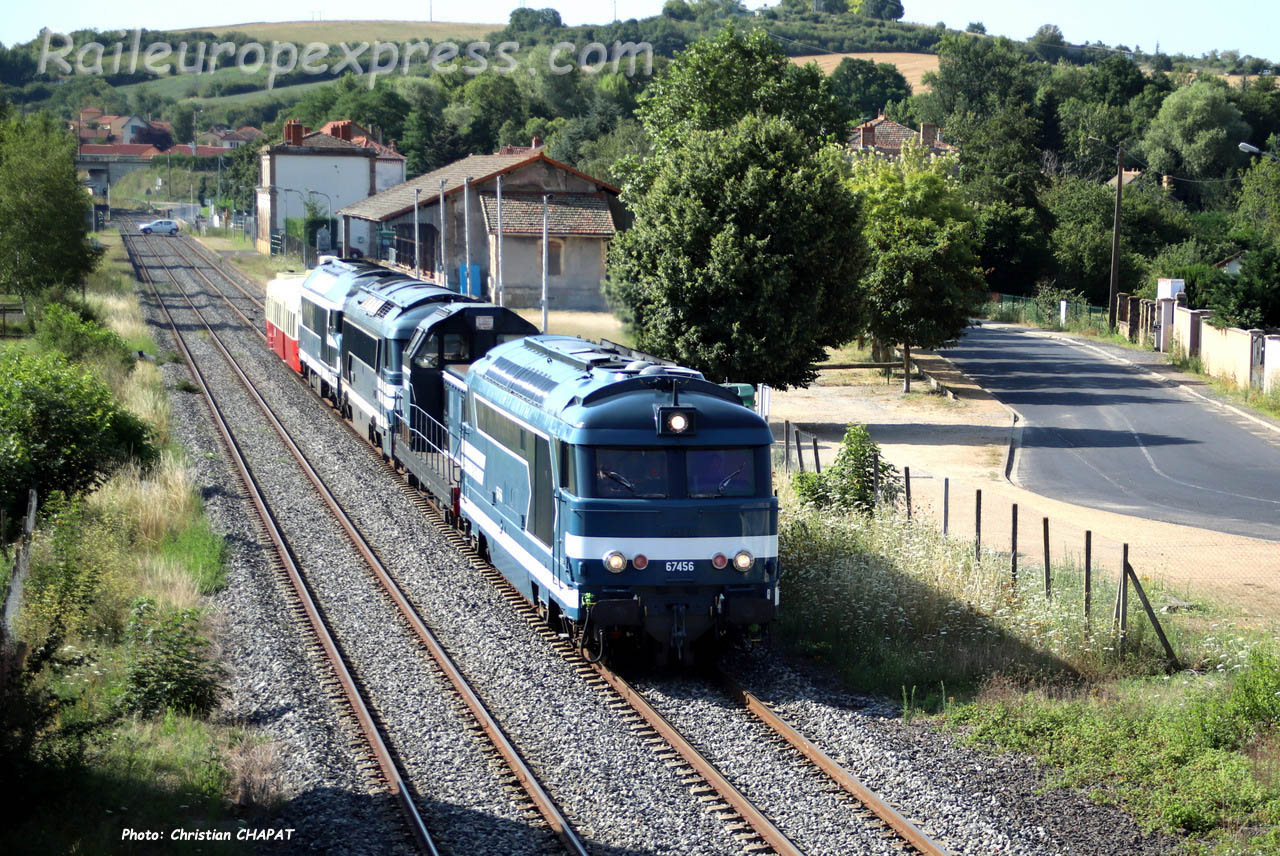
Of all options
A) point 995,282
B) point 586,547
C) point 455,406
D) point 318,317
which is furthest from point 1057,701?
point 995,282

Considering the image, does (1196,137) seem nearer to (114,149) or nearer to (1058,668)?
(1058,668)

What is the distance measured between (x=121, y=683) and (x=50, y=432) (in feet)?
28.0

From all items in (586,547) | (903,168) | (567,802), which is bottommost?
(567,802)

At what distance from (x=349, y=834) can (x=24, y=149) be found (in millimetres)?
41958

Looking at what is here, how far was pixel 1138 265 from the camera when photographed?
69.3 meters

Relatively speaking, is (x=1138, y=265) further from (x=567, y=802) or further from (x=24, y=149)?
(x=567, y=802)

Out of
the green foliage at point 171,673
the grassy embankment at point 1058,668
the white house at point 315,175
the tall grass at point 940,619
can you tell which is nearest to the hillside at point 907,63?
the white house at point 315,175

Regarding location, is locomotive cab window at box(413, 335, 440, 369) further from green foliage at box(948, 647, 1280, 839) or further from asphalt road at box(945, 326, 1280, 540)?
asphalt road at box(945, 326, 1280, 540)

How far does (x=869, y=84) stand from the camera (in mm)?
148250

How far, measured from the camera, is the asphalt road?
2473 cm

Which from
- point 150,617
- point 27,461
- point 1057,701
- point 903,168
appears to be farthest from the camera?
point 903,168

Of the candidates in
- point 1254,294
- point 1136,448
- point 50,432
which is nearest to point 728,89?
point 1254,294

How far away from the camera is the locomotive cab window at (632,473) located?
42.1 ft

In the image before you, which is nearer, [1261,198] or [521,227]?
[521,227]
